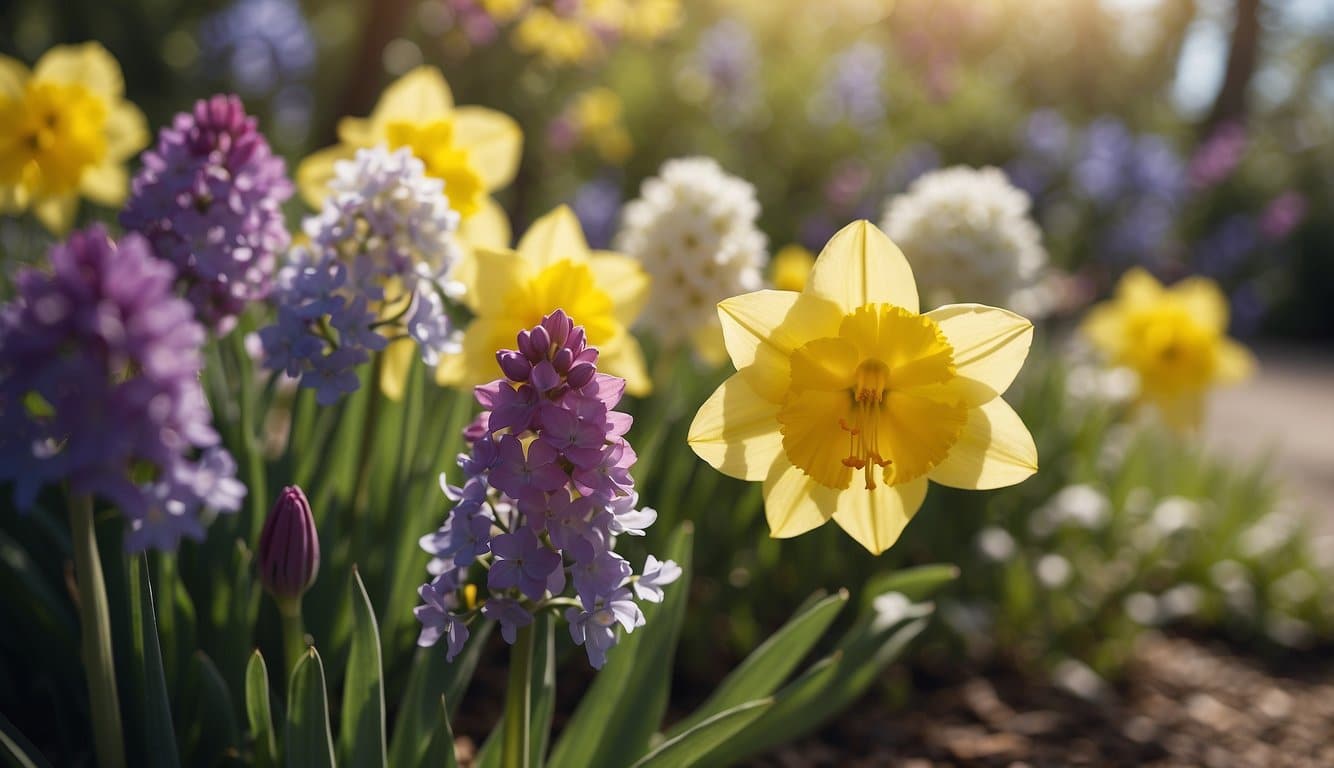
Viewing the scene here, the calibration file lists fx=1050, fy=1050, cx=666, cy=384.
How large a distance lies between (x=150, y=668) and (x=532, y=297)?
2.67 feet

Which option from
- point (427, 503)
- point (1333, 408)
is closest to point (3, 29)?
point (427, 503)

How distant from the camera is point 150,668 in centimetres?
112

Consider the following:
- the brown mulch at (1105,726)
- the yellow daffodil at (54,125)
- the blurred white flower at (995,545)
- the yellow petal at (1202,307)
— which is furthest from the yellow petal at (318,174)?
the yellow petal at (1202,307)

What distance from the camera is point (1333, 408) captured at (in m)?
8.23

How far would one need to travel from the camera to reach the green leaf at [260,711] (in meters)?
1.15

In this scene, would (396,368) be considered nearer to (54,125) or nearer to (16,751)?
(16,751)

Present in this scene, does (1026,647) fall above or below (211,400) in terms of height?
below

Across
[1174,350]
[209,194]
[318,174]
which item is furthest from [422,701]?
[1174,350]

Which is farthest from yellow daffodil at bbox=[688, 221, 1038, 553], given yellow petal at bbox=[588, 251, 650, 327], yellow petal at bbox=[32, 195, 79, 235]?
yellow petal at bbox=[32, 195, 79, 235]

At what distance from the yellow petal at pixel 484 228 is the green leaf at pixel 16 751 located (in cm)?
107

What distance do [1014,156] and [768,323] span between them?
Answer: 10.3m

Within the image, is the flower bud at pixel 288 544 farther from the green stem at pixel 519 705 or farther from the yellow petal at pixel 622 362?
the yellow petal at pixel 622 362

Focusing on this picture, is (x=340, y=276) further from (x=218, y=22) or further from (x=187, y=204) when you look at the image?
(x=218, y=22)

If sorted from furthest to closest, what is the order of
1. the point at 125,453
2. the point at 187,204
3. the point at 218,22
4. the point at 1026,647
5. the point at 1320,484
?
the point at 218,22 < the point at 1320,484 < the point at 1026,647 < the point at 187,204 < the point at 125,453
